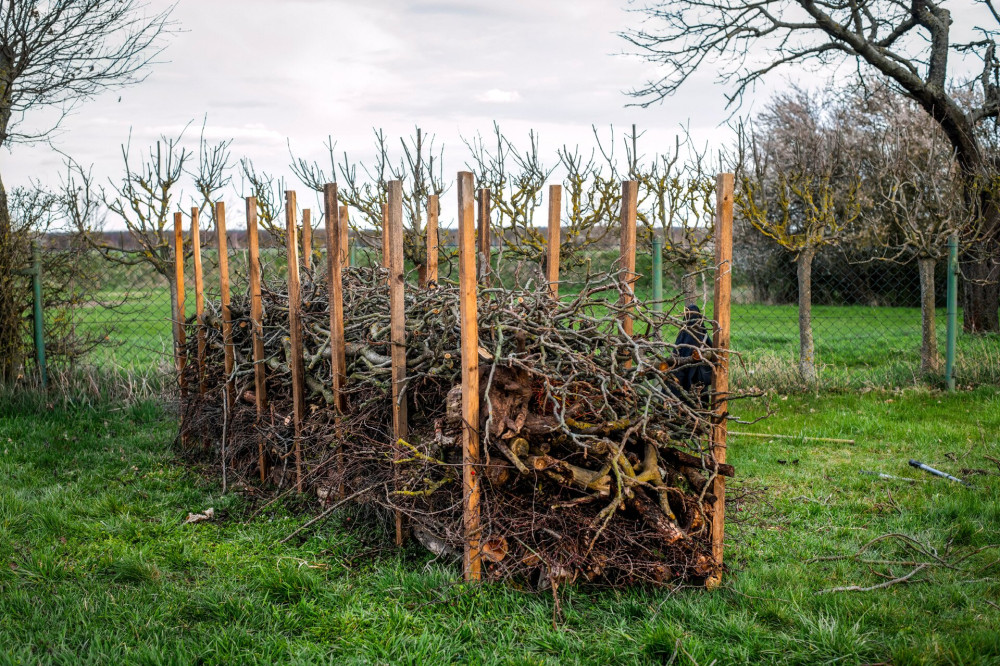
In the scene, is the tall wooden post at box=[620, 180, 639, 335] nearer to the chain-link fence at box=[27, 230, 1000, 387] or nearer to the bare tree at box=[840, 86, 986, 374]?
the chain-link fence at box=[27, 230, 1000, 387]

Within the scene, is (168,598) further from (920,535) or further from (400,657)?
(920,535)

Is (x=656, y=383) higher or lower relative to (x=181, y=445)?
higher

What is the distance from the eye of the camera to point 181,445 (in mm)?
7117

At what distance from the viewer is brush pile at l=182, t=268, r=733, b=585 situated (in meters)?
3.83

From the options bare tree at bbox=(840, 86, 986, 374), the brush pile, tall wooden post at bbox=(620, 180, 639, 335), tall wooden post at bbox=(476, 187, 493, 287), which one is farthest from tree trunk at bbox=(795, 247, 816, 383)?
tall wooden post at bbox=(620, 180, 639, 335)

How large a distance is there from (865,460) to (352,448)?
4.33m

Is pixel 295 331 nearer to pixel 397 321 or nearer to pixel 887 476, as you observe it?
pixel 397 321

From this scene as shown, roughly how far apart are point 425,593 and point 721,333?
1.93 metres

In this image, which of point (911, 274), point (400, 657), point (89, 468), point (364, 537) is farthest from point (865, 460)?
point (911, 274)

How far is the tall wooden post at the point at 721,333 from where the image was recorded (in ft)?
12.7

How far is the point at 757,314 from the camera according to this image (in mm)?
17719

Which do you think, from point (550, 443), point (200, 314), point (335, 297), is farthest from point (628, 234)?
point (200, 314)

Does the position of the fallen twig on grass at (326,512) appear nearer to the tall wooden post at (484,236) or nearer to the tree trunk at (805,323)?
the tall wooden post at (484,236)

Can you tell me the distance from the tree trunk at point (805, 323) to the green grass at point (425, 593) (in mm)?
3154
